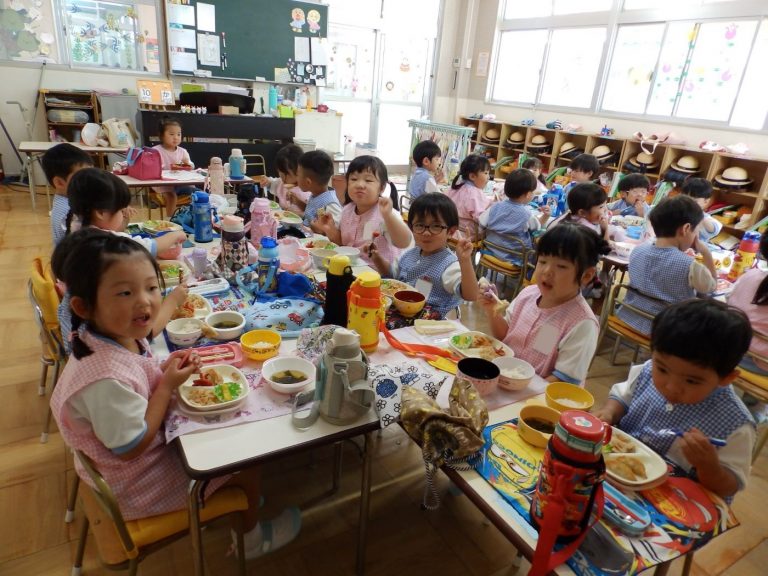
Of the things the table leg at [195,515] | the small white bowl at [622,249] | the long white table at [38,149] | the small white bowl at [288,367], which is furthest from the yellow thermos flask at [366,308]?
the long white table at [38,149]

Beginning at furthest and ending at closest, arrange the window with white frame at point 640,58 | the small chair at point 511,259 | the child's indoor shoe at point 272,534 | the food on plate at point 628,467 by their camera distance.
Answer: the window with white frame at point 640,58, the small chair at point 511,259, the child's indoor shoe at point 272,534, the food on plate at point 628,467

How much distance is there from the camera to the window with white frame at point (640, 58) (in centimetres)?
555

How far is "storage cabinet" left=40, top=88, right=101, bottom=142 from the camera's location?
6211 millimetres

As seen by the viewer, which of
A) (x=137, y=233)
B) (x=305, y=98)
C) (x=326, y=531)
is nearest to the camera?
(x=326, y=531)

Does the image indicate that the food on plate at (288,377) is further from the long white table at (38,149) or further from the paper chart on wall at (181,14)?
the paper chart on wall at (181,14)

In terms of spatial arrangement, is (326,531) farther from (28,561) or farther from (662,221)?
(662,221)

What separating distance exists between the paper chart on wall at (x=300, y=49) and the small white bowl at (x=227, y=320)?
6966 mm

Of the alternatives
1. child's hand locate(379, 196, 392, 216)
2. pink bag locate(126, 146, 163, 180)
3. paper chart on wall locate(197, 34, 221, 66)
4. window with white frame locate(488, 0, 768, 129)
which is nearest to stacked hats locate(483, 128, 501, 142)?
window with white frame locate(488, 0, 768, 129)

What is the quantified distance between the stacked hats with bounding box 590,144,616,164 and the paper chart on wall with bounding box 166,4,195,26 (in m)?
5.84

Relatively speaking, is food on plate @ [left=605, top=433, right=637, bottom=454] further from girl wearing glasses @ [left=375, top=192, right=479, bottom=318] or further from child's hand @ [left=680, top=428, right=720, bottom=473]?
girl wearing glasses @ [left=375, top=192, right=479, bottom=318]

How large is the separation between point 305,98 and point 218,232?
5.70 m

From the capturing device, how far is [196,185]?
422 cm

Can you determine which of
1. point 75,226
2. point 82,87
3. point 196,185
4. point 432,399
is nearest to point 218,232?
point 75,226

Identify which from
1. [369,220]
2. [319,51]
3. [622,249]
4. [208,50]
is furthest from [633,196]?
[208,50]
